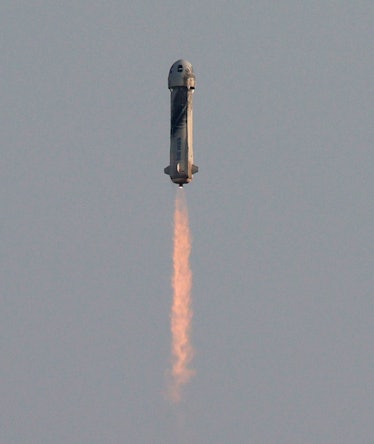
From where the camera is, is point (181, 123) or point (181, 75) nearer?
point (181, 123)

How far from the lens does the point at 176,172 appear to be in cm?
19275

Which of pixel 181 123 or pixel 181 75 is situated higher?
pixel 181 75

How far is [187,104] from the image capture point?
196250 millimetres

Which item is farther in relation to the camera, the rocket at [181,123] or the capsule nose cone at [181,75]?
the capsule nose cone at [181,75]

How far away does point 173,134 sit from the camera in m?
195

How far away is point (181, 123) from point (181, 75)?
5.09 metres

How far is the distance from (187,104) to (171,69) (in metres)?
4.31

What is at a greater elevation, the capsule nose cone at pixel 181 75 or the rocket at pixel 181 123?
the capsule nose cone at pixel 181 75

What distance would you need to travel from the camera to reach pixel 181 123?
195 meters

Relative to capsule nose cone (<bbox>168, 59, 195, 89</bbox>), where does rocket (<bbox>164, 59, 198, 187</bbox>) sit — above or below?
below

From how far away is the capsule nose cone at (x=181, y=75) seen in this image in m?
197

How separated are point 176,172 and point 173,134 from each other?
167 inches

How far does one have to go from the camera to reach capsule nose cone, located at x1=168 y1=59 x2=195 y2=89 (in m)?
197

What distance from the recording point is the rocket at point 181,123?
193125 millimetres
